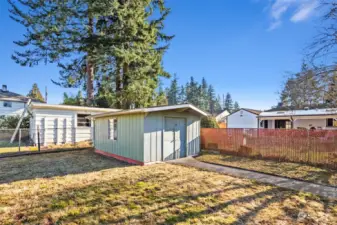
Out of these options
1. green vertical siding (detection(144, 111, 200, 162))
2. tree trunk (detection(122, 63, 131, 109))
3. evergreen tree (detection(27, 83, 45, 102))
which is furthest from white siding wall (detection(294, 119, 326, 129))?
evergreen tree (detection(27, 83, 45, 102))

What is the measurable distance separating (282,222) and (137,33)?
16736 millimetres

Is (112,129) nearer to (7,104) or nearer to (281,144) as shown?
(281,144)

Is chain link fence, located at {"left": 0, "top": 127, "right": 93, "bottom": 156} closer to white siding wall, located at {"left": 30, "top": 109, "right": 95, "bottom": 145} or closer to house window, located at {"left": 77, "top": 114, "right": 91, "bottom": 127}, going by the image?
white siding wall, located at {"left": 30, "top": 109, "right": 95, "bottom": 145}

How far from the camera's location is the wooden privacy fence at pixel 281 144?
764 cm

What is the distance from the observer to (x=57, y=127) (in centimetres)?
1298

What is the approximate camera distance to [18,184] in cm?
548

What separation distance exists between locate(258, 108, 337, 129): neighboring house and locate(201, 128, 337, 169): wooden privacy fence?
32.5 ft

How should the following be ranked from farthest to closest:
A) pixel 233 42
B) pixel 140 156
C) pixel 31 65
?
1. pixel 31 65
2. pixel 233 42
3. pixel 140 156

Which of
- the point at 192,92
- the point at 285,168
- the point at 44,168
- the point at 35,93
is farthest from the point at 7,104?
the point at 192,92

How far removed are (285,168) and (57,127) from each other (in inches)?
516

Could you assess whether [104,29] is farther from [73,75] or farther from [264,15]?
[264,15]

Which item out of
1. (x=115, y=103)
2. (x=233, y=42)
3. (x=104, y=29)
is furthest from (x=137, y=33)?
(x=233, y=42)

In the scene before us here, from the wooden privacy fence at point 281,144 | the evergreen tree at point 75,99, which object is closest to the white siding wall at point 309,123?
the wooden privacy fence at point 281,144

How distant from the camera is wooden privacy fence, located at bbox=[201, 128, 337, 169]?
7.64m
